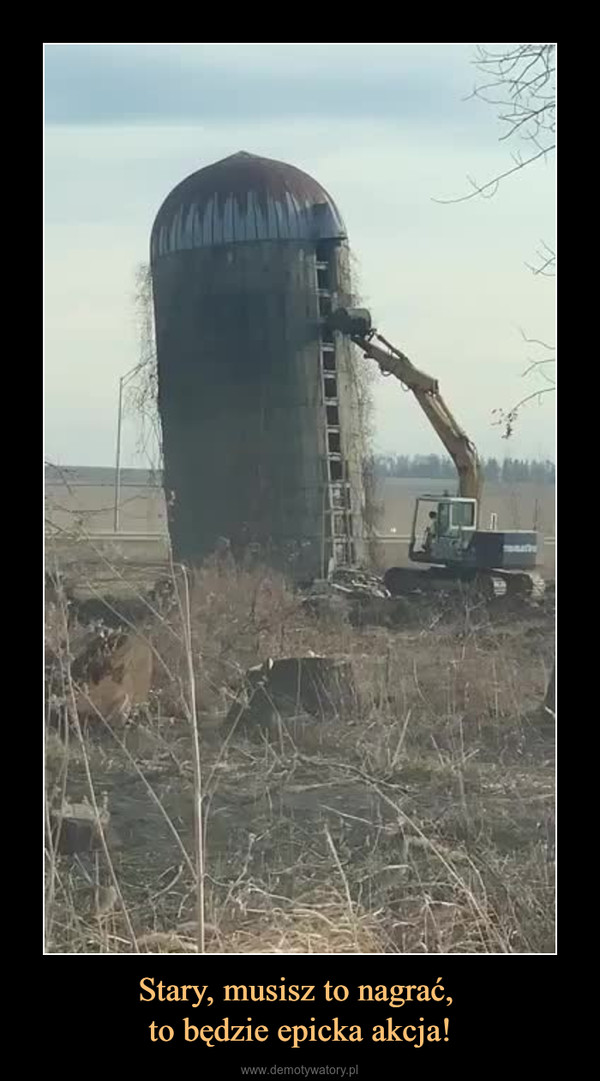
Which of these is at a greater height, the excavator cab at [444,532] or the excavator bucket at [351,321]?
the excavator bucket at [351,321]

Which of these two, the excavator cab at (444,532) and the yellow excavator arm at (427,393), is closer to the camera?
the yellow excavator arm at (427,393)

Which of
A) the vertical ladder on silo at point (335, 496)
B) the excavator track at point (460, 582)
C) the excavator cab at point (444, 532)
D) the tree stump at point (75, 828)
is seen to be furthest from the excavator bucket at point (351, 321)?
the tree stump at point (75, 828)

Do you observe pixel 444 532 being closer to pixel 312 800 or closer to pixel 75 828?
pixel 312 800

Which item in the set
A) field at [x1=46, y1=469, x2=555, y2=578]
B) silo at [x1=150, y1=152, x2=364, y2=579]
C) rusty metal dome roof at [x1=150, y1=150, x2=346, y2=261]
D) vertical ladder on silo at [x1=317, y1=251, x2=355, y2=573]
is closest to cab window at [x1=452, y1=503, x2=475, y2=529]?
silo at [x1=150, y1=152, x2=364, y2=579]

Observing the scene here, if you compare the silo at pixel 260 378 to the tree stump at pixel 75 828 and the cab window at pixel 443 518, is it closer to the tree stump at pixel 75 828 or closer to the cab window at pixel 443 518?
the cab window at pixel 443 518

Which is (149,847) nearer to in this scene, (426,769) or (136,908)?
(136,908)

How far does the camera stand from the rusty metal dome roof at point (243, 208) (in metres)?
5.08

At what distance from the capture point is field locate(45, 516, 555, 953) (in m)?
2.93

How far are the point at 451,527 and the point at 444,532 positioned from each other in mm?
99

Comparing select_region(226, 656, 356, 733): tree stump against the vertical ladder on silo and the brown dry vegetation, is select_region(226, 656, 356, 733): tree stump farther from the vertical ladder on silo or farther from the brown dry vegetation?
the vertical ladder on silo

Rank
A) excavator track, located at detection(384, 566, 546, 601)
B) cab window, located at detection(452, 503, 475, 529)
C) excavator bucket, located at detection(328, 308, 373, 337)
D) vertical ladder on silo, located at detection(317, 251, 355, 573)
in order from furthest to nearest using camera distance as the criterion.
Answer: cab window, located at detection(452, 503, 475, 529)
excavator track, located at detection(384, 566, 546, 601)
vertical ladder on silo, located at detection(317, 251, 355, 573)
excavator bucket, located at detection(328, 308, 373, 337)

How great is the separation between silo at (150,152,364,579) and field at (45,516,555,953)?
144cm
